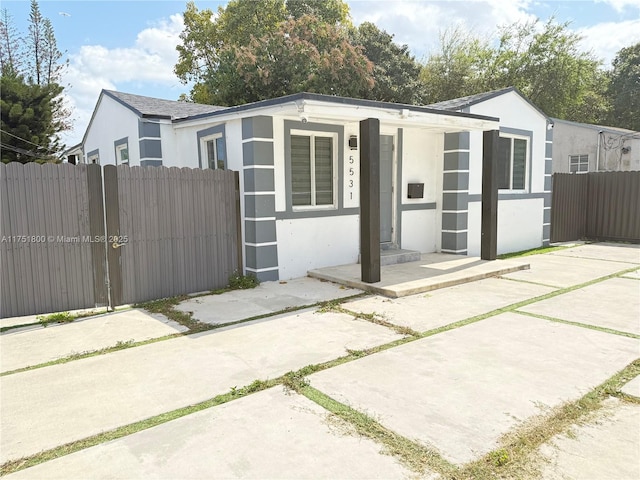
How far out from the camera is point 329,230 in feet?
25.7

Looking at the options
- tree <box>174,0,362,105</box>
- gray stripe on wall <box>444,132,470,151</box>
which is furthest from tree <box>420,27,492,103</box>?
gray stripe on wall <box>444,132,470,151</box>

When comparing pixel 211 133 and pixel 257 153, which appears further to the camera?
pixel 211 133

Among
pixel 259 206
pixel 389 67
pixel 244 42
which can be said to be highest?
pixel 244 42

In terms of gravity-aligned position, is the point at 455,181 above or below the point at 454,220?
above

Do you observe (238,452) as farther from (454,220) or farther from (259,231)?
(454,220)

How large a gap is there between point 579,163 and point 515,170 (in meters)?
10.9

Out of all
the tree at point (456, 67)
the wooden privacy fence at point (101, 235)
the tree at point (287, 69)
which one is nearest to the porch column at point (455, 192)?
the wooden privacy fence at point (101, 235)

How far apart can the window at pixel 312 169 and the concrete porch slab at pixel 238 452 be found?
16.0 ft

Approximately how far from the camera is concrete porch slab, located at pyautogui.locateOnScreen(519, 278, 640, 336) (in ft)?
16.3

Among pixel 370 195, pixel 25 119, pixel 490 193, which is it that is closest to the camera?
pixel 370 195

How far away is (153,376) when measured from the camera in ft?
12.0

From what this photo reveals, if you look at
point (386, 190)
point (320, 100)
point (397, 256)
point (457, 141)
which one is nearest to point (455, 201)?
point (457, 141)

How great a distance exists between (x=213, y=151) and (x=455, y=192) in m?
4.85

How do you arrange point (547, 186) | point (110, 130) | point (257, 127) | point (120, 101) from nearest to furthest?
1. point (257, 127)
2. point (120, 101)
3. point (110, 130)
4. point (547, 186)
